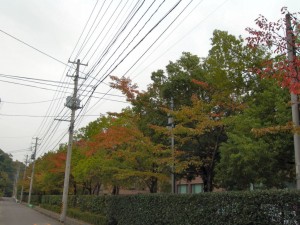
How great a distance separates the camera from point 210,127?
1456 centimetres

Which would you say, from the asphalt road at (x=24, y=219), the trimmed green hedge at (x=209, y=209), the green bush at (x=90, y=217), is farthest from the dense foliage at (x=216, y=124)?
the asphalt road at (x=24, y=219)

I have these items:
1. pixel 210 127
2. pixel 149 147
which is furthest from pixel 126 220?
pixel 210 127

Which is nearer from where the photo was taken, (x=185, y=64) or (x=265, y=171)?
(x=265, y=171)

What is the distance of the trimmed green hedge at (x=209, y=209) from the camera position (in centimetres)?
Answer: 766

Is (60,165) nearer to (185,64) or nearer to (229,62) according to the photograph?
(185,64)

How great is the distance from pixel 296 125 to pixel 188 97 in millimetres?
9380

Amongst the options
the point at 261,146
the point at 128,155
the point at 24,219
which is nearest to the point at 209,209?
the point at 261,146

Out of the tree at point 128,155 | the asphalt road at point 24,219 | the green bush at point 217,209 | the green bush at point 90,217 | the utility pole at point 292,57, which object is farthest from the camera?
the asphalt road at point 24,219

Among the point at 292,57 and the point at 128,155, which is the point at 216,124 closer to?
the point at 128,155

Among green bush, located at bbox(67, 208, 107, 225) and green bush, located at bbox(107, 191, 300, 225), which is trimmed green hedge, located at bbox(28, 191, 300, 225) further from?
green bush, located at bbox(67, 208, 107, 225)

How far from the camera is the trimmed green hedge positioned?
7660mm

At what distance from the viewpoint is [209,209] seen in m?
10.1

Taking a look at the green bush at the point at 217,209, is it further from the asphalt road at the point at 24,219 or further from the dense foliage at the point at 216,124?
the asphalt road at the point at 24,219

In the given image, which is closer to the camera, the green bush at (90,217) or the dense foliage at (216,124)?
the dense foliage at (216,124)
